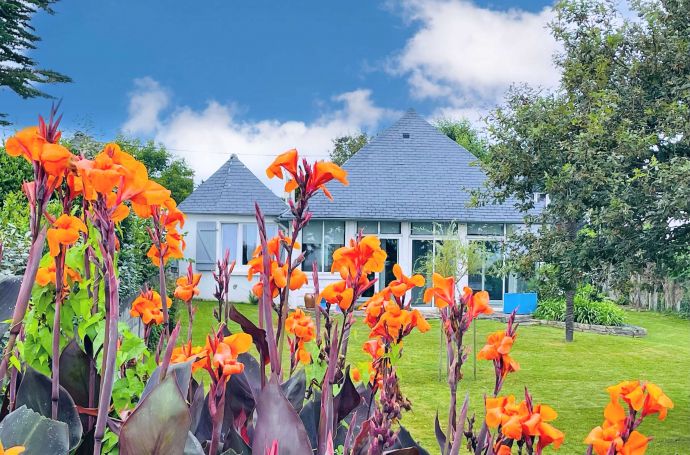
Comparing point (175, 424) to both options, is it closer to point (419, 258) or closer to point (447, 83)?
point (419, 258)

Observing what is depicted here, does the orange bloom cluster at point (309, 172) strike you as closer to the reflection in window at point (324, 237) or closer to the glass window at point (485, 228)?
the reflection in window at point (324, 237)

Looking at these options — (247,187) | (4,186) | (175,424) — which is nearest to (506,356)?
(175,424)

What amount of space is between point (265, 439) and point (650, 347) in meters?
15.1

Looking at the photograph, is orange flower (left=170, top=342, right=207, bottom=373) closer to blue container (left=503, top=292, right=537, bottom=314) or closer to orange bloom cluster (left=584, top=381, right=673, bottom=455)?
orange bloom cluster (left=584, top=381, right=673, bottom=455)

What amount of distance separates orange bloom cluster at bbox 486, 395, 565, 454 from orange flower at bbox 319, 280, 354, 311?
1.17 ft

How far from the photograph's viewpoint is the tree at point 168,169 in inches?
1417

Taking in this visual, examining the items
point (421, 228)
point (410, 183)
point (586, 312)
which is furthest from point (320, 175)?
point (410, 183)

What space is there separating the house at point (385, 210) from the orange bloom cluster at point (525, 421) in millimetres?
17545

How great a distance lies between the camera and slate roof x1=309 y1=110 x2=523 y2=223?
20266mm

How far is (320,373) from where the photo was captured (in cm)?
204

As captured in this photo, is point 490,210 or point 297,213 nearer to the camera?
point 297,213

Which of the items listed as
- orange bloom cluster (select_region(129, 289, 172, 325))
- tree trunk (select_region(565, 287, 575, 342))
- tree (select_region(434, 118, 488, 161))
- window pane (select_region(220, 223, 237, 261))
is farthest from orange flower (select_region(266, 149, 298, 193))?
tree (select_region(434, 118, 488, 161))

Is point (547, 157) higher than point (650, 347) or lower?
higher

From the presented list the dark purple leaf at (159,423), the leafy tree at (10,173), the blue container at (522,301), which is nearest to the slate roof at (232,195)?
the blue container at (522,301)
